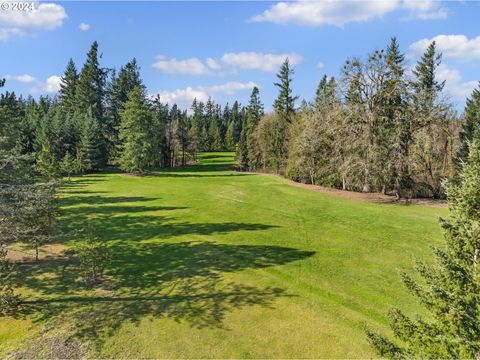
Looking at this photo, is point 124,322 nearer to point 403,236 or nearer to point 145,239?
point 145,239

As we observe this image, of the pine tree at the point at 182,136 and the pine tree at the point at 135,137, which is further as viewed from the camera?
the pine tree at the point at 182,136

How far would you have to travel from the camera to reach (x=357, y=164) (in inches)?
1152

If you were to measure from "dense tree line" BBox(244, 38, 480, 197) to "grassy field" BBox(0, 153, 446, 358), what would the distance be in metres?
7.40

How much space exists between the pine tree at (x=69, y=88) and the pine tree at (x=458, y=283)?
7365cm

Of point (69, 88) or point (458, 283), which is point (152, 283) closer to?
point (458, 283)

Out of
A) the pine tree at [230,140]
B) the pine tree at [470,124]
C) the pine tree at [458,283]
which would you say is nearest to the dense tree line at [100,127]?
the pine tree at [230,140]

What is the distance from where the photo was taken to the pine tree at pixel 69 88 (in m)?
67.5

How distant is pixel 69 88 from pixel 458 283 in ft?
267

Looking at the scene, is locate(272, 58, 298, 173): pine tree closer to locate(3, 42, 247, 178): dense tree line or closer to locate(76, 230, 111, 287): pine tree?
locate(3, 42, 247, 178): dense tree line

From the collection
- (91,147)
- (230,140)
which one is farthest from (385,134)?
(230,140)

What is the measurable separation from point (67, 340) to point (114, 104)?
66.4m

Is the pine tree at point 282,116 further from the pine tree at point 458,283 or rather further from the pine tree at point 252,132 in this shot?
the pine tree at point 458,283

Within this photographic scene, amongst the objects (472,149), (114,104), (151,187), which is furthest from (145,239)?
(114,104)

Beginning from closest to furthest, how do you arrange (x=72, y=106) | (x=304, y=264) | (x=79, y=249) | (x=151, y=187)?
(x=79, y=249), (x=304, y=264), (x=151, y=187), (x=72, y=106)
